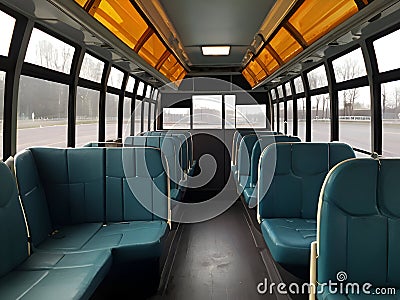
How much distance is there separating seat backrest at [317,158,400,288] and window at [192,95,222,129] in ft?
21.5

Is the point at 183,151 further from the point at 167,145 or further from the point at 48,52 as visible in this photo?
the point at 48,52

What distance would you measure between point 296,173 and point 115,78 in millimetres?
3235

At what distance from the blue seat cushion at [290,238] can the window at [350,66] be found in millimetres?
1683

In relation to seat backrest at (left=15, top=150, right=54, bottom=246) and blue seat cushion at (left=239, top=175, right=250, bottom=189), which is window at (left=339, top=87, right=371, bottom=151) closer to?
blue seat cushion at (left=239, top=175, right=250, bottom=189)

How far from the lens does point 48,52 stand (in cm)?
339

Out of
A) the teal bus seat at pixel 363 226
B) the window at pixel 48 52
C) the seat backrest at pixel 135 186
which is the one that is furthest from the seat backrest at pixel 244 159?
the teal bus seat at pixel 363 226

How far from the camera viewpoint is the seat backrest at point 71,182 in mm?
3135

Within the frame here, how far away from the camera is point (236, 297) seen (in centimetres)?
314

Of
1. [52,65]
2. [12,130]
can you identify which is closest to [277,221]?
[12,130]

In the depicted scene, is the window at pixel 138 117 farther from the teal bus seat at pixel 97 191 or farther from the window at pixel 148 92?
the teal bus seat at pixel 97 191

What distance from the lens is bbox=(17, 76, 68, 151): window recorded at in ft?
9.98

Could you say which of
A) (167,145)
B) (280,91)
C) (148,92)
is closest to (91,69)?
(167,145)

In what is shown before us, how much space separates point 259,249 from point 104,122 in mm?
2533

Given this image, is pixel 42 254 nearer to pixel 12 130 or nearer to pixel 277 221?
pixel 12 130
